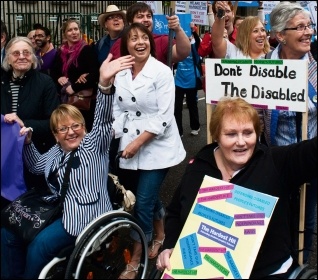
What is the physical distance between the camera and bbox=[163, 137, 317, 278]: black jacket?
228 cm

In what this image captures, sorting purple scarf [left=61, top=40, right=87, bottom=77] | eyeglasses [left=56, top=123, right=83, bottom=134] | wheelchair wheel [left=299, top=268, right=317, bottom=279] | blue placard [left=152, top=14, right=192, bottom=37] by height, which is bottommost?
wheelchair wheel [left=299, top=268, right=317, bottom=279]

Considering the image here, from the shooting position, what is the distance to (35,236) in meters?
2.85

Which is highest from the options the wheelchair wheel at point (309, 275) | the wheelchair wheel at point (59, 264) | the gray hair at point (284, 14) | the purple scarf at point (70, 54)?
the gray hair at point (284, 14)

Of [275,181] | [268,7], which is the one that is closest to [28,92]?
[275,181]

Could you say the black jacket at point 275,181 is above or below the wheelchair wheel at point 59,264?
above

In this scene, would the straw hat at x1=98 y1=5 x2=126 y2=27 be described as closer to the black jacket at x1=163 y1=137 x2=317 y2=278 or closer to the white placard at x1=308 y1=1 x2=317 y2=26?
the white placard at x1=308 y1=1 x2=317 y2=26

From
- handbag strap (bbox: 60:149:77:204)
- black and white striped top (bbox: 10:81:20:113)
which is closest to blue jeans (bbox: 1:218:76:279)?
handbag strap (bbox: 60:149:77:204)

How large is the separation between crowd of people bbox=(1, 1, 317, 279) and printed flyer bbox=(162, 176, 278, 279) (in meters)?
0.07

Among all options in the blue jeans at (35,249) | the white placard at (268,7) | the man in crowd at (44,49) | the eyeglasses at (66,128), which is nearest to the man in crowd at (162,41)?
the eyeglasses at (66,128)

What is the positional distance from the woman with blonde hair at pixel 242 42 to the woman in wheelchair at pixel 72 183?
876 mm

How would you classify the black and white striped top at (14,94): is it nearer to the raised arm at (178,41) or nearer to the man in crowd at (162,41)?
the man in crowd at (162,41)

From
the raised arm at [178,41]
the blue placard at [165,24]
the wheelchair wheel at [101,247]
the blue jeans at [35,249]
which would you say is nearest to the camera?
the wheelchair wheel at [101,247]

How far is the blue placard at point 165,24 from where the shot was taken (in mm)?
5379

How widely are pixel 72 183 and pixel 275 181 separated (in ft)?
3.86
